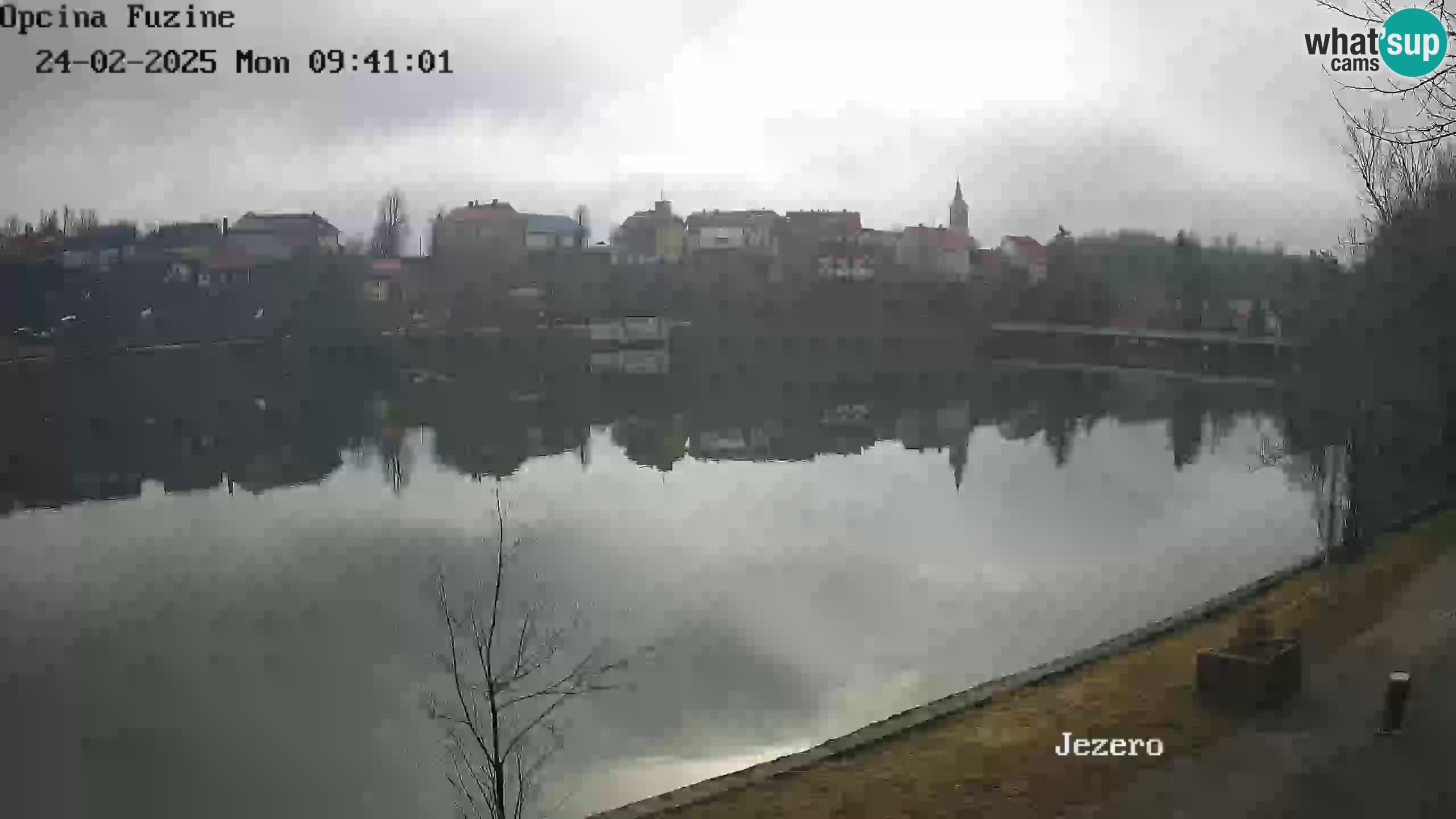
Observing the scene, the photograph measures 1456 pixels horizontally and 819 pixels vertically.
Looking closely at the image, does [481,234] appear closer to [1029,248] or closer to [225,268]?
[225,268]

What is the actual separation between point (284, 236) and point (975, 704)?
17668mm

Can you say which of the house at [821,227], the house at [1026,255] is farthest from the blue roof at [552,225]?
the house at [1026,255]

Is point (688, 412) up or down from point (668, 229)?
down

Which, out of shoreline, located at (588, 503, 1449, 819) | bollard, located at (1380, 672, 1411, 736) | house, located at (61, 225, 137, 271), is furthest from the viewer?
house, located at (61, 225, 137, 271)

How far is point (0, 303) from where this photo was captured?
1209cm

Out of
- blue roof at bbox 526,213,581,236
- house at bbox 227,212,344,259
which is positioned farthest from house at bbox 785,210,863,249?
house at bbox 227,212,344,259

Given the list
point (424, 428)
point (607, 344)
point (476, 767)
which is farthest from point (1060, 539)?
point (607, 344)

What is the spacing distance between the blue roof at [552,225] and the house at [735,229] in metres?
2.98

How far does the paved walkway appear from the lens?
2250 millimetres

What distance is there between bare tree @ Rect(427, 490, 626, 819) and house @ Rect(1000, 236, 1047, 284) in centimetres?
2388

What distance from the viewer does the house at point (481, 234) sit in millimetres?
21484

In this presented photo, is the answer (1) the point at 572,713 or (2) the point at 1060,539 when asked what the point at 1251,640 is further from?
(2) the point at 1060,539

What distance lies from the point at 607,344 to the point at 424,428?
27.4 ft

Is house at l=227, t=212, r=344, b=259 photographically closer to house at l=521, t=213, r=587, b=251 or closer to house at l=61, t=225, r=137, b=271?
house at l=61, t=225, r=137, b=271
